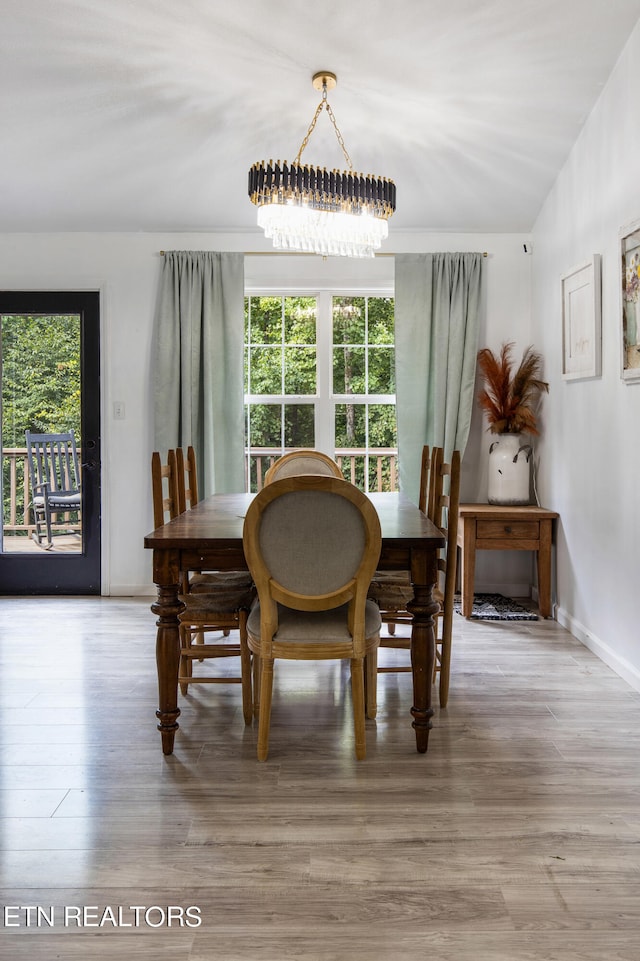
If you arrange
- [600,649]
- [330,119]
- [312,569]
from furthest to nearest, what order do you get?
[330,119] → [600,649] → [312,569]

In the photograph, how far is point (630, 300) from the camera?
318 centimetres

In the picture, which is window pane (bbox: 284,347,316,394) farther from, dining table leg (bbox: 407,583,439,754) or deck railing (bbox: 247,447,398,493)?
dining table leg (bbox: 407,583,439,754)

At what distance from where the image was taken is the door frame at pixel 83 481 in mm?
4938

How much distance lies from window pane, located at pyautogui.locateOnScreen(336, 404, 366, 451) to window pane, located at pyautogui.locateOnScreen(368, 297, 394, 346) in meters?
0.48

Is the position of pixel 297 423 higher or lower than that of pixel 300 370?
lower

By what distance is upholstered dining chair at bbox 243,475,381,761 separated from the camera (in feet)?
7.38

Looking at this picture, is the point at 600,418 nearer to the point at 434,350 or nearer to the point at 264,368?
the point at 434,350

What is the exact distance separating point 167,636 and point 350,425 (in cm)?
293

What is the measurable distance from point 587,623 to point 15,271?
165 inches

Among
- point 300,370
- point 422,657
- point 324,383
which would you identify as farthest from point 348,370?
point 422,657

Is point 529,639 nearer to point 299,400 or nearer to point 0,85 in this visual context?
point 299,400

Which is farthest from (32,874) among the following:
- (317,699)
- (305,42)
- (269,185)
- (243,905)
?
(305,42)

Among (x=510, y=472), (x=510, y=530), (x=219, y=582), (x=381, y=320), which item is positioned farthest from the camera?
(x=381, y=320)

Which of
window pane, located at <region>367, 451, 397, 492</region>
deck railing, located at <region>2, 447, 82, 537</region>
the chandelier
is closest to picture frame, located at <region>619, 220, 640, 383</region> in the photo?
the chandelier
